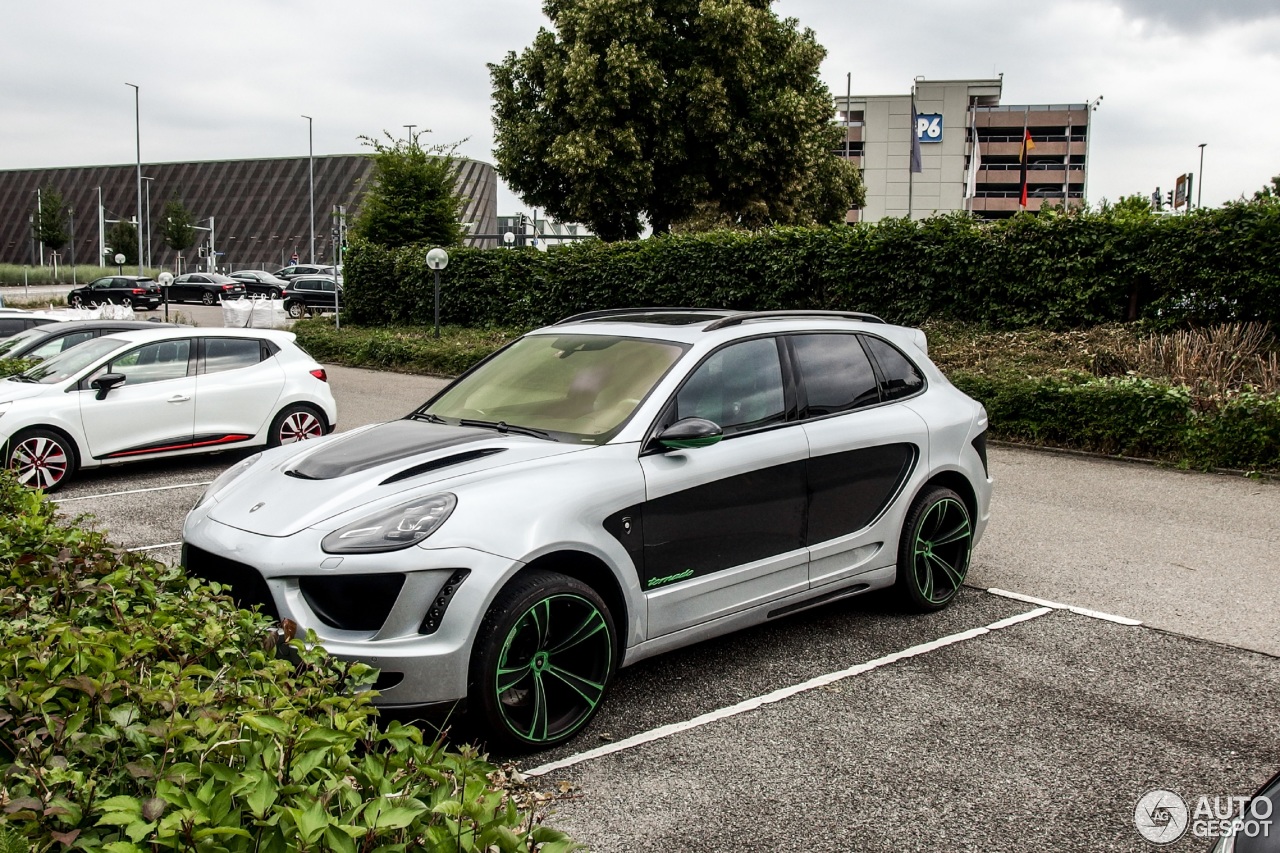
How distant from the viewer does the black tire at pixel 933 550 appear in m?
5.87

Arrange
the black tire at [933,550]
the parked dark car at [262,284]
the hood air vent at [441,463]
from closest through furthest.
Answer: the hood air vent at [441,463] → the black tire at [933,550] → the parked dark car at [262,284]

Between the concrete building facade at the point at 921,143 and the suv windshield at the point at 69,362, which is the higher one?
the concrete building facade at the point at 921,143

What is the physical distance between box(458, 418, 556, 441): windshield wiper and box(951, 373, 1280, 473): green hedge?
8890 mm

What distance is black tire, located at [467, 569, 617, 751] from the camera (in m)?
4.01

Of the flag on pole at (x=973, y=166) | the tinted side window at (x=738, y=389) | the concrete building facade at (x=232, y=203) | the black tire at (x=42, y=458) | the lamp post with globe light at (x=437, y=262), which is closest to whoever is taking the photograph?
the tinted side window at (x=738, y=389)

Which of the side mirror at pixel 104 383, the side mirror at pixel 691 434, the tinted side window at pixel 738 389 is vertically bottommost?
the side mirror at pixel 104 383

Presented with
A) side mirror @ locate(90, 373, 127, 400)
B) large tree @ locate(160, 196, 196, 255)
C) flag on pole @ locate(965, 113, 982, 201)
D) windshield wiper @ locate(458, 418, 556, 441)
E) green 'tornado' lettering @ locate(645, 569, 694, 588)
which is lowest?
green 'tornado' lettering @ locate(645, 569, 694, 588)

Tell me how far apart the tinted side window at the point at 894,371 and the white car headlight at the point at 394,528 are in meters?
2.82

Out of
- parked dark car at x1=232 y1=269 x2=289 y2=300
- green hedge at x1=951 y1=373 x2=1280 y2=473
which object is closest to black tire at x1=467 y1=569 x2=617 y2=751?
green hedge at x1=951 y1=373 x2=1280 y2=473

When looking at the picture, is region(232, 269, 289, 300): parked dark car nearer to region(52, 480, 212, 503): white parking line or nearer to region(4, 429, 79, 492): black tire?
region(4, 429, 79, 492): black tire

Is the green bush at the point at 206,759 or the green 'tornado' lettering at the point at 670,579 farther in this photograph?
the green 'tornado' lettering at the point at 670,579

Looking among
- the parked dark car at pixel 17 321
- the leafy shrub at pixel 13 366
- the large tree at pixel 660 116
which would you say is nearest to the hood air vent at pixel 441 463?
the leafy shrub at pixel 13 366

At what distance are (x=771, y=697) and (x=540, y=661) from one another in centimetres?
126

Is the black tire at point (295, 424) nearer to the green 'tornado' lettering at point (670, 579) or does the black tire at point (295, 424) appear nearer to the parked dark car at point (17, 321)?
the parked dark car at point (17, 321)
